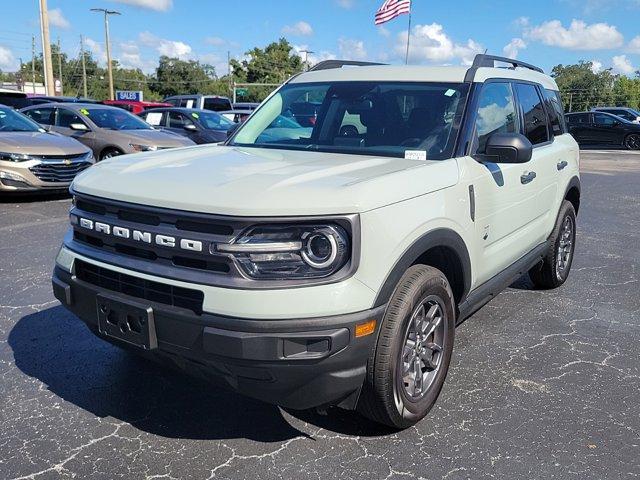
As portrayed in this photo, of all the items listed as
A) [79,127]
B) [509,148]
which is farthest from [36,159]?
[509,148]

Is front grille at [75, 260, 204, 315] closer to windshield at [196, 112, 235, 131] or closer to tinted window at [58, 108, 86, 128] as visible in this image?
tinted window at [58, 108, 86, 128]

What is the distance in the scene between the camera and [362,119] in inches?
153

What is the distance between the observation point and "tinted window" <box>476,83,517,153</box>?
145 inches

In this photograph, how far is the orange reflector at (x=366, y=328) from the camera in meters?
2.47

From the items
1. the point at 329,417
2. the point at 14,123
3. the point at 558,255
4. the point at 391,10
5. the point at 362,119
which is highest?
the point at 391,10

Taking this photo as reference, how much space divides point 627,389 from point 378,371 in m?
1.85

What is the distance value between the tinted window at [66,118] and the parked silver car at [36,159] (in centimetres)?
195

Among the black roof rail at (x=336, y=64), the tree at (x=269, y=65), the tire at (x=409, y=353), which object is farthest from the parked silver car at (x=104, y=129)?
the tree at (x=269, y=65)

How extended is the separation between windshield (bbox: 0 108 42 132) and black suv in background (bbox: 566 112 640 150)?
68.0 feet

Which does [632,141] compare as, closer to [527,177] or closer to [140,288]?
[527,177]

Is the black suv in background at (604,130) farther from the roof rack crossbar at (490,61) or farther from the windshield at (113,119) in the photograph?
the roof rack crossbar at (490,61)

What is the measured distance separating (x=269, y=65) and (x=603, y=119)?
225 feet

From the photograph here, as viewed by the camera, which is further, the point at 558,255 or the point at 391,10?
the point at 391,10

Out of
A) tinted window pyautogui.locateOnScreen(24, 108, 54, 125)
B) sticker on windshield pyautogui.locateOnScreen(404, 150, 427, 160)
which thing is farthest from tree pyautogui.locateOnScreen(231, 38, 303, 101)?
sticker on windshield pyautogui.locateOnScreen(404, 150, 427, 160)
